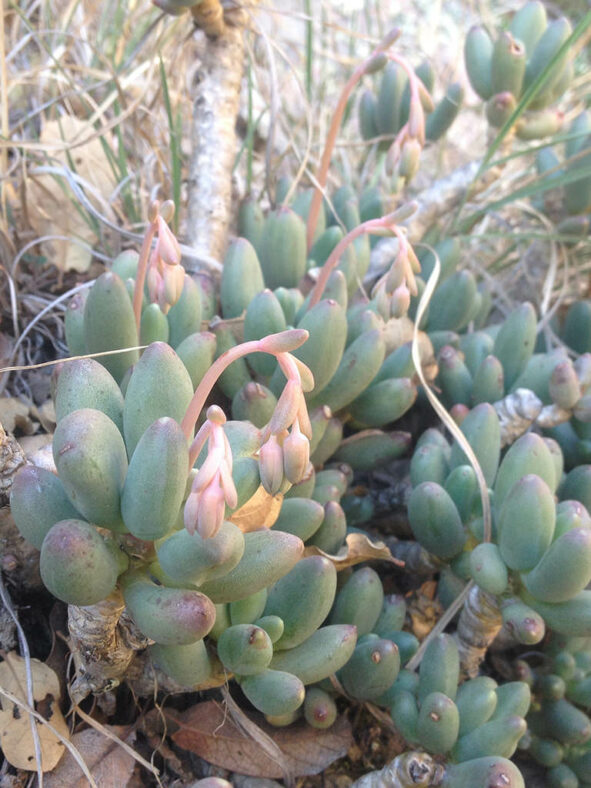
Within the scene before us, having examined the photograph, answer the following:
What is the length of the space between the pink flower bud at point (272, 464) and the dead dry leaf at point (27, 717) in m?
0.54

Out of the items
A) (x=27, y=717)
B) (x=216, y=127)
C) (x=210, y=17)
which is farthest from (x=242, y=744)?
(x=210, y=17)

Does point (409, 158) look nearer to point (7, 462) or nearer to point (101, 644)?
point (7, 462)

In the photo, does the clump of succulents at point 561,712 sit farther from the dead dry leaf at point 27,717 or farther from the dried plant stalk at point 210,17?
the dried plant stalk at point 210,17

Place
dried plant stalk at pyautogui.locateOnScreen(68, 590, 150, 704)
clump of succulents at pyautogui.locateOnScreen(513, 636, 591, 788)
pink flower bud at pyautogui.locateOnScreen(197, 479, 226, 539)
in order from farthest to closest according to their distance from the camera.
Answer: clump of succulents at pyautogui.locateOnScreen(513, 636, 591, 788) → dried plant stalk at pyautogui.locateOnScreen(68, 590, 150, 704) → pink flower bud at pyautogui.locateOnScreen(197, 479, 226, 539)

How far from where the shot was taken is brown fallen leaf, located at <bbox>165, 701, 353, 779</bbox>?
3.64 feet

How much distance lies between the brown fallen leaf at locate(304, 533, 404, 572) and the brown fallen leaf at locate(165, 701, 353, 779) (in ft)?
0.91

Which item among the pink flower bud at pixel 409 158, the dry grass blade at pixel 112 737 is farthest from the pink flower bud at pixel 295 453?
the pink flower bud at pixel 409 158

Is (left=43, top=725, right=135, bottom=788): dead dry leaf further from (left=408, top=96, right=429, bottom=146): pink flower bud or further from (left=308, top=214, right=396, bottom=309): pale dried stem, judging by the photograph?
(left=408, top=96, right=429, bottom=146): pink flower bud

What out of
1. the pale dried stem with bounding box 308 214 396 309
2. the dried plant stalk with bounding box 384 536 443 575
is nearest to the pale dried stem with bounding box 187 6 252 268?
the pale dried stem with bounding box 308 214 396 309

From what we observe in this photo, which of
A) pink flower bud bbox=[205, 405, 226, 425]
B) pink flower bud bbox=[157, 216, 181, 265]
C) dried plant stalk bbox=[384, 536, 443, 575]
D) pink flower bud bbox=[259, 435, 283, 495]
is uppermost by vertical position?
pink flower bud bbox=[157, 216, 181, 265]

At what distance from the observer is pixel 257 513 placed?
41.1 inches

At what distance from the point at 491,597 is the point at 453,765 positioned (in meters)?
0.26

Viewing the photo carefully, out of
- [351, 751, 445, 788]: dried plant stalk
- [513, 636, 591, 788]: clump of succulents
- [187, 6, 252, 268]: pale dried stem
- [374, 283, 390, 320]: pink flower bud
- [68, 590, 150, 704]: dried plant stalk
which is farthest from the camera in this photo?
[187, 6, 252, 268]: pale dried stem

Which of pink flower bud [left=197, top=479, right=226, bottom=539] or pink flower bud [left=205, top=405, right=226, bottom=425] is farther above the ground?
pink flower bud [left=205, top=405, right=226, bottom=425]
